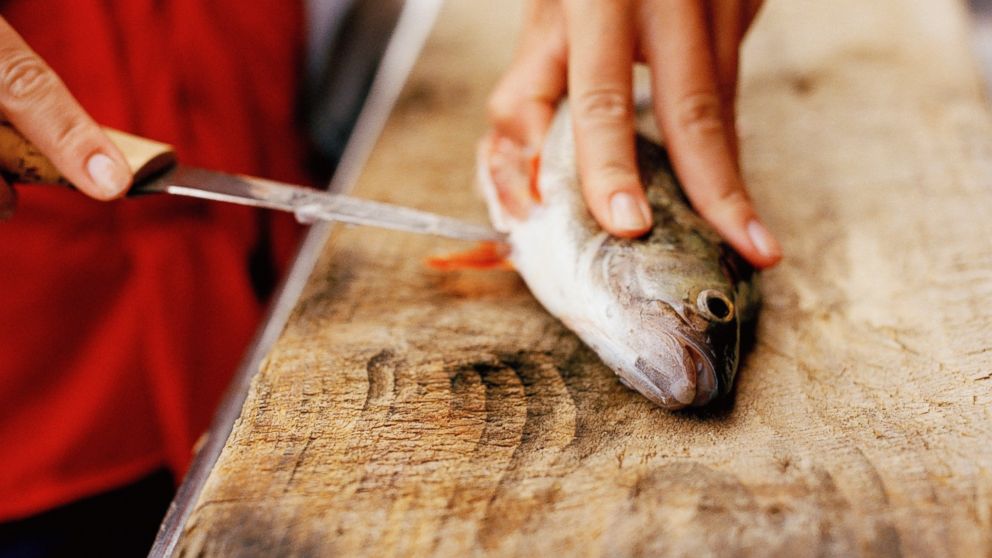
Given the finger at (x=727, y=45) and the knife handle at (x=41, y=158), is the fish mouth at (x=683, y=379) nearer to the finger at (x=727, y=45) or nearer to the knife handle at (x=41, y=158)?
the finger at (x=727, y=45)

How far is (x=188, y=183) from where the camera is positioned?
104cm

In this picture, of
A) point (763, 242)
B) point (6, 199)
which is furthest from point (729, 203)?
point (6, 199)

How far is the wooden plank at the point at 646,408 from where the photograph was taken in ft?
2.41

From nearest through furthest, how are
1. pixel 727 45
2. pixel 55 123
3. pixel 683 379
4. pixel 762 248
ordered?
pixel 683 379 < pixel 55 123 < pixel 762 248 < pixel 727 45

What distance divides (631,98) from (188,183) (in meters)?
0.70

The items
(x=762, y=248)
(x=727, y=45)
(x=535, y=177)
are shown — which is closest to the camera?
(x=762, y=248)

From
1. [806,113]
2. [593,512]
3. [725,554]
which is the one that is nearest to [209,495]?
[593,512]

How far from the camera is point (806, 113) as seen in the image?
1.58m

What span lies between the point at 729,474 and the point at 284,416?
0.53 metres

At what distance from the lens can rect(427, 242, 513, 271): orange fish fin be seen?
45.3 inches

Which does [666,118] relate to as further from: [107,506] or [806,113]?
[107,506]

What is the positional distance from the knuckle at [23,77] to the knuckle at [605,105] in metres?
0.77

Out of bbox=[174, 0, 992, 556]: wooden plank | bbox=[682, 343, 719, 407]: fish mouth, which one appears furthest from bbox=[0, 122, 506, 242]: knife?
bbox=[682, 343, 719, 407]: fish mouth

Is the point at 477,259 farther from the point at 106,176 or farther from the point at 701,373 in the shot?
the point at 106,176
